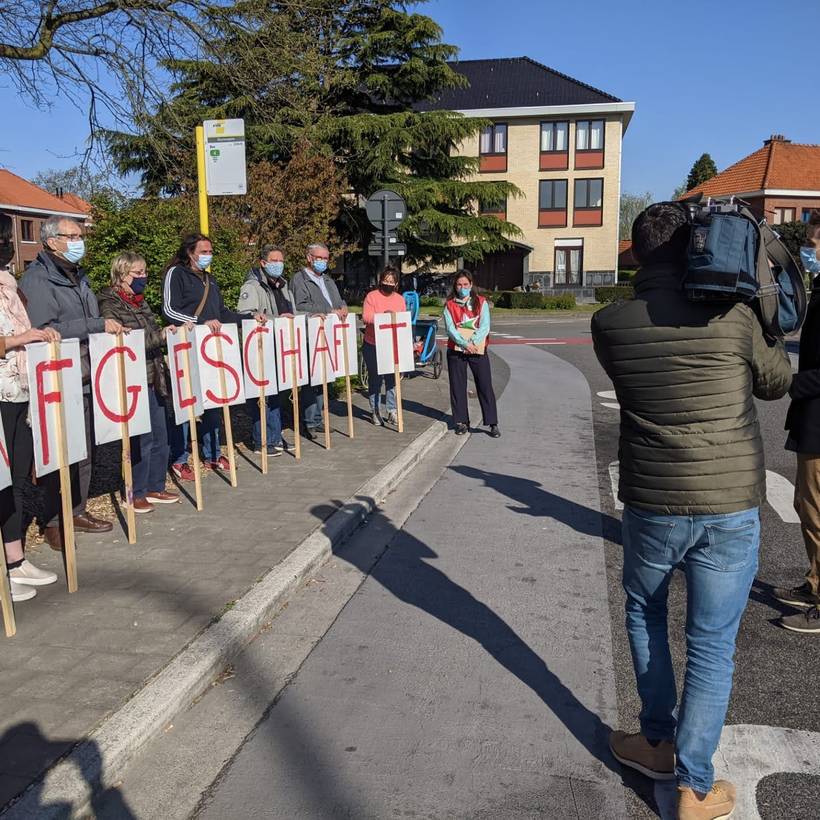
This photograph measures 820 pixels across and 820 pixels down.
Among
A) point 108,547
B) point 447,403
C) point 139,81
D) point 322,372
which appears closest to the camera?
point 108,547

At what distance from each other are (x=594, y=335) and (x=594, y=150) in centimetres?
4915

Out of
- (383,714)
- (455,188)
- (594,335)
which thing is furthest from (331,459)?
(455,188)

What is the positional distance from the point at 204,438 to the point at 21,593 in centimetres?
337

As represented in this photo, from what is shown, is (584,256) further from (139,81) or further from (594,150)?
(139,81)

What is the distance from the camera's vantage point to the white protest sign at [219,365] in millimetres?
6953

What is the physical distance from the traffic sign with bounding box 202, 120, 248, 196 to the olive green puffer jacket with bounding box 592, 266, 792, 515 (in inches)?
283

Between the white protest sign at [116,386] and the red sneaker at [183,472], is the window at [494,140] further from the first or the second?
the white protest sign at [116,386]

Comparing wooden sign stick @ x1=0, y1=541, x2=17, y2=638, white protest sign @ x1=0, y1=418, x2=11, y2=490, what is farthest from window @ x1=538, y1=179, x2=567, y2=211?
wooden sign stick @ x1=0, y1=541, x2=17, y2=638

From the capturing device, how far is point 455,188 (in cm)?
3281

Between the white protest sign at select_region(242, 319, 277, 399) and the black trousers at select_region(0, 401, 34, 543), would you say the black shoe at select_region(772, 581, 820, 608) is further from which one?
the white protest sign at select_region(242, 319, 277, 399)

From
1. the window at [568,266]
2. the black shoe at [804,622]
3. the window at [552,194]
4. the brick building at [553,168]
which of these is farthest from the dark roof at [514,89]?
the black shoe at [804,622]

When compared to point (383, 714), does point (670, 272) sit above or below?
above

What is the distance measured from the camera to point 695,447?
2.81m

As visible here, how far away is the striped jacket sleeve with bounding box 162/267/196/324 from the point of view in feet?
23.6
